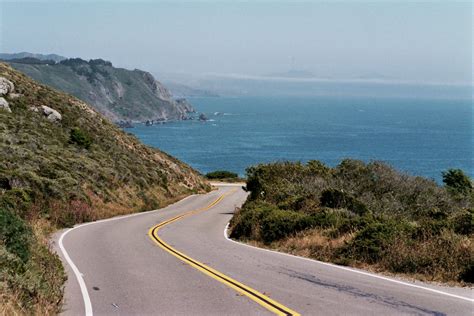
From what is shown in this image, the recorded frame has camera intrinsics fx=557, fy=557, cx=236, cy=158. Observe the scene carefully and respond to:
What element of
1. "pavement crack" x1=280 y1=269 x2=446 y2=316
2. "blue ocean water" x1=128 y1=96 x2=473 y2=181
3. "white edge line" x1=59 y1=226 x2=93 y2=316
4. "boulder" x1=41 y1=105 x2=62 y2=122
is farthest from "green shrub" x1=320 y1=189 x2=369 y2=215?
"blue ocean water" x1=128 y1=96 x2=473 y2=181

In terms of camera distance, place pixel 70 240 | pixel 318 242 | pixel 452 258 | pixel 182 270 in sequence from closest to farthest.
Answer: pixel 452 258 → pixel 182 270 → pixel 318 242 → pixel 70 240

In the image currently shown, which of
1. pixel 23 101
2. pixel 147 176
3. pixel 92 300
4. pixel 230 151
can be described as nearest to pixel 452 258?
pixel 92 300

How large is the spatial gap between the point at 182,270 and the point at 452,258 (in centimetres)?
601

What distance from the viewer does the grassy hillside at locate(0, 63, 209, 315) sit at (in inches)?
391

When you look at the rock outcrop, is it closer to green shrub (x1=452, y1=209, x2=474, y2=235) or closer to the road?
the road

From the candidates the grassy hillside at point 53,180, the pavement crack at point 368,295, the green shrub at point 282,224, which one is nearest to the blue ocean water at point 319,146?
the grassy hillside at point 53,180

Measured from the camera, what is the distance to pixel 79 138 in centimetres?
4262

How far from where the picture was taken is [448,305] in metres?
9.13

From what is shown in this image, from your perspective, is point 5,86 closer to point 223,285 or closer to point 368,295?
point 223,285

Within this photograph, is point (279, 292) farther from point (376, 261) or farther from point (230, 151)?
point (230, 151)

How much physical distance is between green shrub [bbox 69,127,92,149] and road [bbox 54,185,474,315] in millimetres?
24825

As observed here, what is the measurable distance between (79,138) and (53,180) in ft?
46.9

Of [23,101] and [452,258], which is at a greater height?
[23,101]

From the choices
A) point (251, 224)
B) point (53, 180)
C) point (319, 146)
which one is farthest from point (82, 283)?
point (319, 146)
